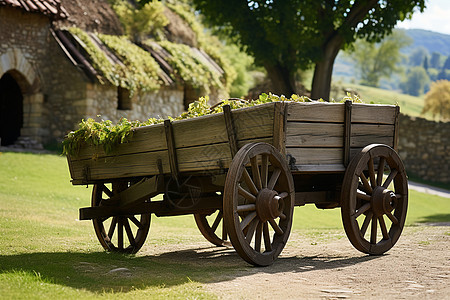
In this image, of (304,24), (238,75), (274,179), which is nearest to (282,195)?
(274,179)

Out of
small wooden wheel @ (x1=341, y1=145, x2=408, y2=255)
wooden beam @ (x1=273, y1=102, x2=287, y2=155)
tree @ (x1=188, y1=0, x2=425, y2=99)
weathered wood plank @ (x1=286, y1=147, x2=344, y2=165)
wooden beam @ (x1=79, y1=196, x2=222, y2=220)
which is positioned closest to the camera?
wooden beam @ (x1=273, y1=102, x2=287, y2=155)

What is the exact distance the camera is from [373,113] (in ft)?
22.4

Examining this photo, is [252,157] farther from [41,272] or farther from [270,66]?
[270,66]

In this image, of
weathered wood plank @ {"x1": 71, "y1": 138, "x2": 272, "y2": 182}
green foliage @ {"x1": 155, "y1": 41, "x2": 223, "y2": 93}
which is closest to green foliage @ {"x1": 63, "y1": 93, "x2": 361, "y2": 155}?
weathered wood plank @ {"x1": 71, "y1": 138, "x2": 272, "y2": 182}

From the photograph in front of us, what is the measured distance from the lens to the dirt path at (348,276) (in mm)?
4812

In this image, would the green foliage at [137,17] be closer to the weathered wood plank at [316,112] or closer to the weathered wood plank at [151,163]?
the weathered wood plank at [151,163]

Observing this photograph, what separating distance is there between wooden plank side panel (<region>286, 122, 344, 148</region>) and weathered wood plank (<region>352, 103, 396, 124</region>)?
240 mm

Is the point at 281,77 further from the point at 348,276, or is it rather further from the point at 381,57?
the point at 381,57

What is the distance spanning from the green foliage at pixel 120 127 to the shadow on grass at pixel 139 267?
4.04ft

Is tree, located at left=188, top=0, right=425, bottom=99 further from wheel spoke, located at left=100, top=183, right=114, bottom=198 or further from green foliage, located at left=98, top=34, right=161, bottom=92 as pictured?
wheel spoke, located at left=100, top=183, right=114, bottom=198

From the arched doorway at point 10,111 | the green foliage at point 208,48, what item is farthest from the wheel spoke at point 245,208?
the green foliage at point 208,48

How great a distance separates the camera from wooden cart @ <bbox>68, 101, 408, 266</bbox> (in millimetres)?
5836

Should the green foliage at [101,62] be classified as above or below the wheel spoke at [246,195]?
above

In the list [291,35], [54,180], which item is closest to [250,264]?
[54,180]
